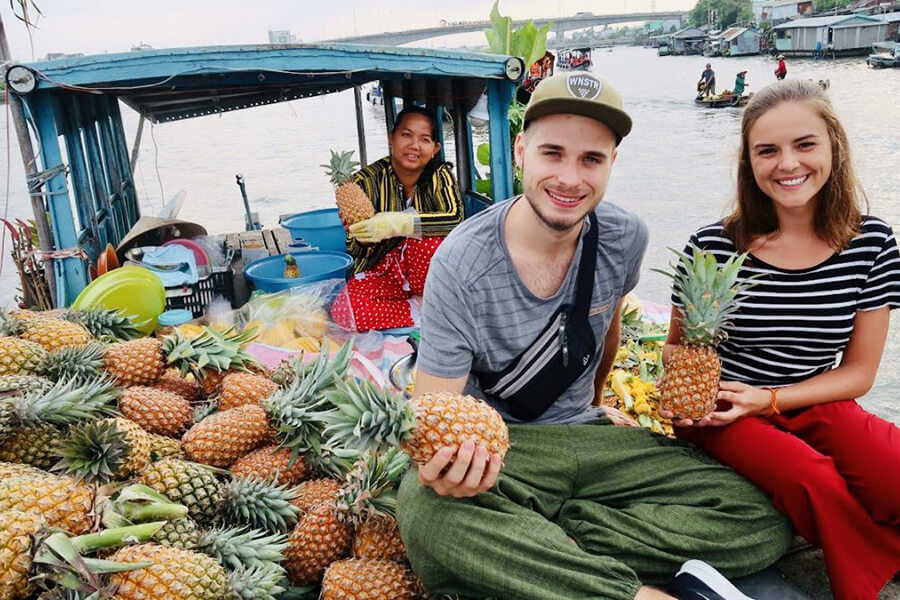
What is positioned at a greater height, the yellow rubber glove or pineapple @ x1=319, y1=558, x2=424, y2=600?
the yellow rubber glove

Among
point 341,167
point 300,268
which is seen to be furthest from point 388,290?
point 300,268

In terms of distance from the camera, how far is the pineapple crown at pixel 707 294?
274 centimetres

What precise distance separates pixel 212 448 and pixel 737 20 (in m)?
133

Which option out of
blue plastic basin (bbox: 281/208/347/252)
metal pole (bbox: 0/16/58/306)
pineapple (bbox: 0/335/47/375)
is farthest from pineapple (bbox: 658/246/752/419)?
blue plastic basin (bbox: 281/208/347/252)

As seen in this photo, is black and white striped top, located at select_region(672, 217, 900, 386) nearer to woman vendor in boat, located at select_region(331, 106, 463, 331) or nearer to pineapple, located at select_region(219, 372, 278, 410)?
pineapple, located at select_region(219, 372, 278, 410)

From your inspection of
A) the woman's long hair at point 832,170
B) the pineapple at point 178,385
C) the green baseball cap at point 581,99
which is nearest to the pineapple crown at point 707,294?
the woman's long hair at point 832,170

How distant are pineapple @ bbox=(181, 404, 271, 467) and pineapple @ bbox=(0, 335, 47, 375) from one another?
0.70 metres

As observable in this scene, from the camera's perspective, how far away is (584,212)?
2.56 meters

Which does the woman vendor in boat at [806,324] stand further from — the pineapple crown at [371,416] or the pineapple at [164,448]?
the pineapple at [164,448]

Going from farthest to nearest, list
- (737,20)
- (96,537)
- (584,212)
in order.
Answer: (737,20)
(584,212)
(96,537)

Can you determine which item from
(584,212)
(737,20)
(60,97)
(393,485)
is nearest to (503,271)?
(584,212)

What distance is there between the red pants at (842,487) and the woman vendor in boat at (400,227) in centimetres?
328

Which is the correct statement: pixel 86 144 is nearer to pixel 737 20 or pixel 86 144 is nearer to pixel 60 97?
pixel 60 97

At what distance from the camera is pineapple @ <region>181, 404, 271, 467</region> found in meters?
2.67
